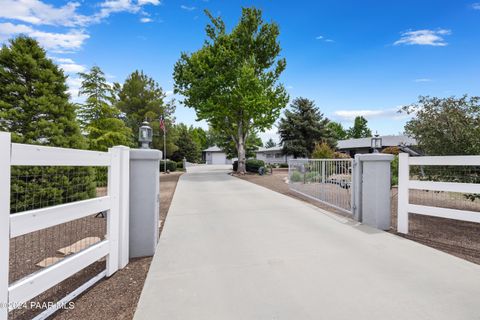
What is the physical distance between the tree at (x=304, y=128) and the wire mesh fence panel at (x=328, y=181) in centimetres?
2042

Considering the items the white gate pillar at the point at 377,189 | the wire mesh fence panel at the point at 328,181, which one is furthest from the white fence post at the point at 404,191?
the wire mesh fence panel at the point at 328,181

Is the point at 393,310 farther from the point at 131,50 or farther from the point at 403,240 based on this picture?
the point at 131,50

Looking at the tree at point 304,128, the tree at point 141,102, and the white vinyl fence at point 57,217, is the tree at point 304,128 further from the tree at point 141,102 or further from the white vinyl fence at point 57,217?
the white vinyl fence at point 57,217

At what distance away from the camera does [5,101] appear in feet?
24.9

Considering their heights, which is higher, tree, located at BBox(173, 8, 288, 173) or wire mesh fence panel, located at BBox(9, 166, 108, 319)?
tree, located at BBox(173, 8, 288, 173)

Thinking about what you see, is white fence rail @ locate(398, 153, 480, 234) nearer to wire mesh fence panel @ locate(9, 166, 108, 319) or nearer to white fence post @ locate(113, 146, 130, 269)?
white fence post @ locate(113, 146, 130, 269)

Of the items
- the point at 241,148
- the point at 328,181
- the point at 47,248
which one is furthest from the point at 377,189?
the point at 241,148

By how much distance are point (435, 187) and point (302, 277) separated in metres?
3.16

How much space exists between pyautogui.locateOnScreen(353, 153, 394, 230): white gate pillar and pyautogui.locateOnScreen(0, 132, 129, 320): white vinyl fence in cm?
443

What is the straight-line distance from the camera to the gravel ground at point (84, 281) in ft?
7.72

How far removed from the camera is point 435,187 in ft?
14.4

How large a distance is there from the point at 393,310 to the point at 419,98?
6309 millimetres

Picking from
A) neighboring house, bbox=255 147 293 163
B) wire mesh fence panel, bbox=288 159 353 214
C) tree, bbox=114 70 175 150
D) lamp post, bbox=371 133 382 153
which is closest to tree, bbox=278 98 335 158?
neighboring house, bbox=255 147 293 163

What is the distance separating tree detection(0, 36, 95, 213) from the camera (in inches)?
291
